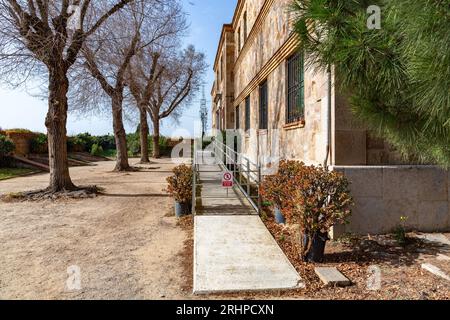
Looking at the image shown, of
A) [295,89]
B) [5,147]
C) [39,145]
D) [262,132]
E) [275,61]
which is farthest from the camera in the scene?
[39,145]

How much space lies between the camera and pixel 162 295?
11.3 ft

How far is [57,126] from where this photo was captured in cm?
965

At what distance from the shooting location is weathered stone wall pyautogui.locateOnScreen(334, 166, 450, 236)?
208 inches

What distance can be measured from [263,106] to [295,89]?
3.49m

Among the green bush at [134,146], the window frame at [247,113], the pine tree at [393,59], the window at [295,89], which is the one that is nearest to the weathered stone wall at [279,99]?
the window at [295,89]

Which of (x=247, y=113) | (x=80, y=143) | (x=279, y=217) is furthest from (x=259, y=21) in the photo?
(x=80, y=143)

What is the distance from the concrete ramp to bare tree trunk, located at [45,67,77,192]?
5649 millimetres

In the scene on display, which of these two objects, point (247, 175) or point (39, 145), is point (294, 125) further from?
point (39, 145)

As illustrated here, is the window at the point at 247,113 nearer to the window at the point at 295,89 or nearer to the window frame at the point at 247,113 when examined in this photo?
the window frame at the point at 247,113

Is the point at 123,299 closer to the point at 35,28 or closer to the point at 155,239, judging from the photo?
the point at 155,239

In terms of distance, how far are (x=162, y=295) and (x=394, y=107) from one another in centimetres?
303

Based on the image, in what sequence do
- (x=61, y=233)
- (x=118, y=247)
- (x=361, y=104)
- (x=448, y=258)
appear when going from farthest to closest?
(x=61, y=233)
(x=118, y=247)
(x=448, y=258)
(x=361, y=104)

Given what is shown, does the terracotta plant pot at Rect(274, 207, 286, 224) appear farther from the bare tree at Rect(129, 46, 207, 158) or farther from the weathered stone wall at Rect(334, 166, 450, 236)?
the bare tree at Rect(129, 46, 207, 158)

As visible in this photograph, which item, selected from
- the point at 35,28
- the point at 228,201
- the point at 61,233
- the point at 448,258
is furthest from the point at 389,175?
the point at 35,28
